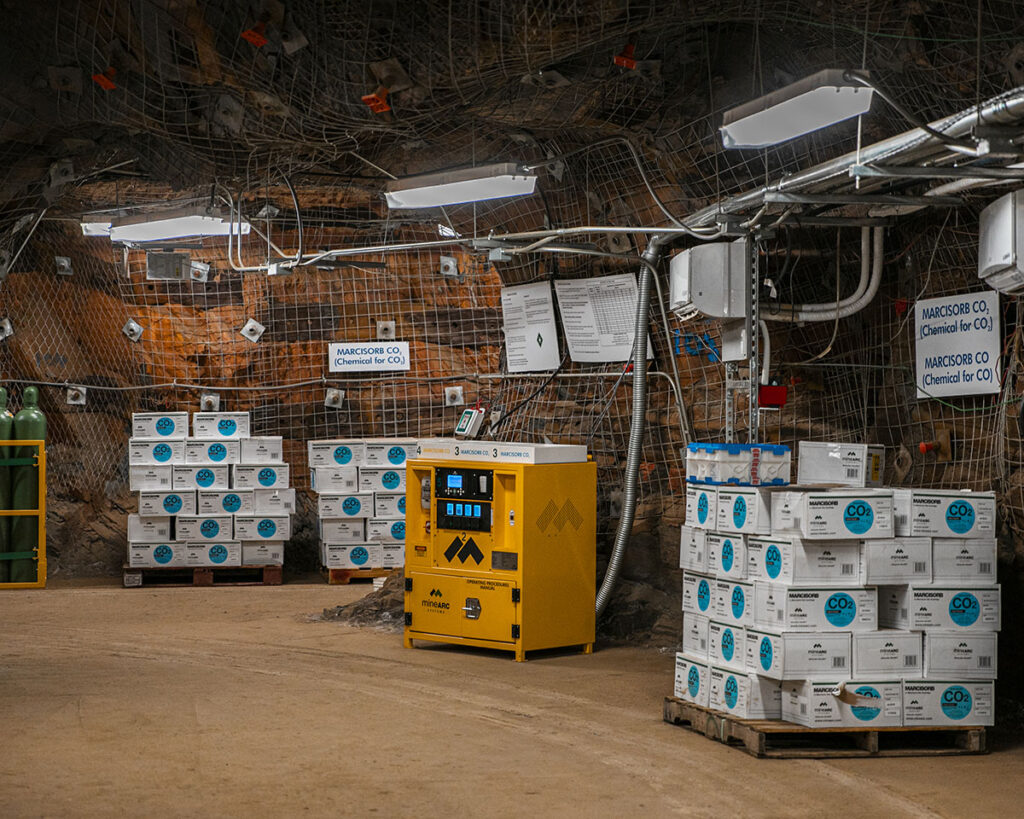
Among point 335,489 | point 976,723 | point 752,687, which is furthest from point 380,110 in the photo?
point 335,489

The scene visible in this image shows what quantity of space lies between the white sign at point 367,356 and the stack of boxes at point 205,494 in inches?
75.3

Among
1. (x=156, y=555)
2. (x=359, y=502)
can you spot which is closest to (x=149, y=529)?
(x=156, y=555)

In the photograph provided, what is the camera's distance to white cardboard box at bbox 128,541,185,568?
600 inches

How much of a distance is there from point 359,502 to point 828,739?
8.93 metres

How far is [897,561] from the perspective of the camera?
737cm

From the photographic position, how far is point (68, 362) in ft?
54.4

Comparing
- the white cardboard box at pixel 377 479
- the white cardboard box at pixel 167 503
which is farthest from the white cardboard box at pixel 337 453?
the white cardboard box at pixel 167 503

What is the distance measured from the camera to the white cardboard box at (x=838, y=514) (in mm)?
7285

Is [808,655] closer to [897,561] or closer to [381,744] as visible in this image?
[897,561]

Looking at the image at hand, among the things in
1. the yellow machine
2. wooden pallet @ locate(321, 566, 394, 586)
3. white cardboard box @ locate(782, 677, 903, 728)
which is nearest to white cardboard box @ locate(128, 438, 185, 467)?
wooden pallet @ locate(321, 566, 394, 586)

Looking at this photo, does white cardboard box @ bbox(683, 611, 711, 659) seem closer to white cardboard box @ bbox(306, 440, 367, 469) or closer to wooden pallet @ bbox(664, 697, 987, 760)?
wooden pallet @ bbox(664, 697, 987, 760)

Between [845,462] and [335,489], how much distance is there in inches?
329

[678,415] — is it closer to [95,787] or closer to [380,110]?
[380,110]

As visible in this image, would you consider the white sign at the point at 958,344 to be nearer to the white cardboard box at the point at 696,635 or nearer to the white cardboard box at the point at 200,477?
the white cardboard box at the point at 696,635
